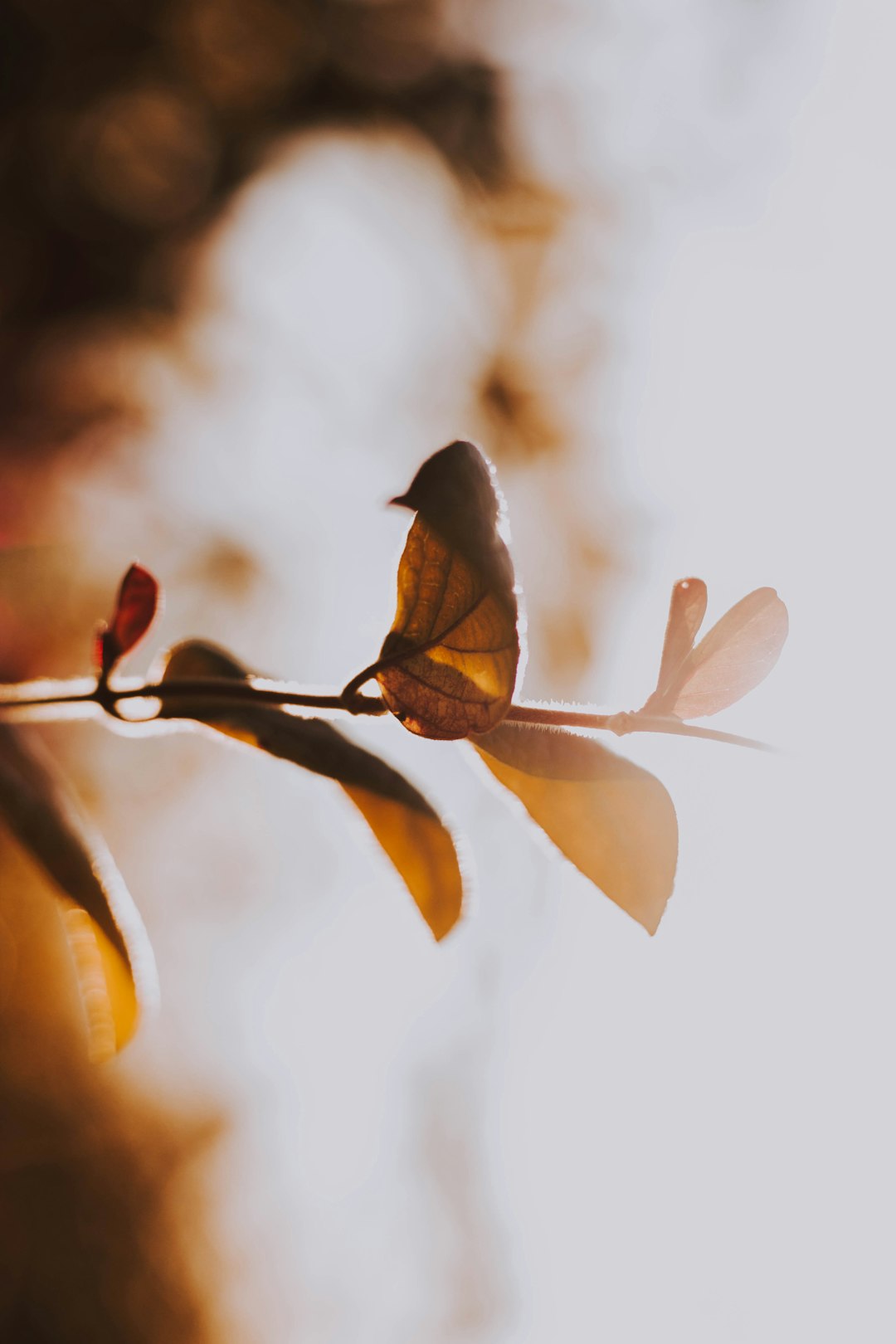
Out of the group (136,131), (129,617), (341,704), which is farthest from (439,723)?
(136,131)

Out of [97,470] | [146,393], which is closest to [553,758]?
[97,470]

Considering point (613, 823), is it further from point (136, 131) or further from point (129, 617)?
point (136, 131)

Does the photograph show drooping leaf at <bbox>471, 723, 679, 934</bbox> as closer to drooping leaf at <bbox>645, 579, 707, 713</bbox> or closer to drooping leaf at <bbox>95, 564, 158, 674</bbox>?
drooping leaf at <bbox>645, 579, 707, 713</bbox>

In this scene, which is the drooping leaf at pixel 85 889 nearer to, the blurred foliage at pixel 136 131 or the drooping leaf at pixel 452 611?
the drooping leaf at pixel 452 611

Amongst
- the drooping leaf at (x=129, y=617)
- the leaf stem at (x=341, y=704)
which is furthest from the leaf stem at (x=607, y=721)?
the drooping leaf at (x=129, y=617)

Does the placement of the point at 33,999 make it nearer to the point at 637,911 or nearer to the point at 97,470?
the point at 97,470

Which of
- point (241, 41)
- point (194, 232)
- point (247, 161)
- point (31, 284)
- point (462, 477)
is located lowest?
point (462, 477)
